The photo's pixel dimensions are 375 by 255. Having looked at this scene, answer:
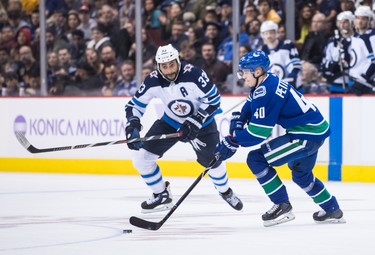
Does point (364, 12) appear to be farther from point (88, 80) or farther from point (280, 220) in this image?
point (280, 220)

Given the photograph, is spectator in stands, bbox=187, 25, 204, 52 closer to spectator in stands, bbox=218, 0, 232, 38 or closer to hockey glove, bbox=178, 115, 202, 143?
spectator in stands, bbox=218, 0, 232, 38

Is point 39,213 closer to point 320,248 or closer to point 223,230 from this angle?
point 223,230

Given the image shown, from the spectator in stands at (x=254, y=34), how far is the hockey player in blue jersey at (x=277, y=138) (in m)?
4.19

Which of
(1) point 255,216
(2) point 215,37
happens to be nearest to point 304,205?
(1) point 255,216

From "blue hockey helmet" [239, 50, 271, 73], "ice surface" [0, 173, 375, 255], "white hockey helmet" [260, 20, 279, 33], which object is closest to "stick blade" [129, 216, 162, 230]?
"ice surface" [0, 173, 375, 255]

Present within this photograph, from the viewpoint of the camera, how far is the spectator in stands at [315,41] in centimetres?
1030

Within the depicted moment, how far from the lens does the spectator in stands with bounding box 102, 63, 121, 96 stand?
1168cm

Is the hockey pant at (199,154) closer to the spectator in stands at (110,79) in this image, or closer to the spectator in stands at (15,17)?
the spectator in stands at (110,79)

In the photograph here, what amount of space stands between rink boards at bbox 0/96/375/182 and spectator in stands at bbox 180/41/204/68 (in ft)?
1.75

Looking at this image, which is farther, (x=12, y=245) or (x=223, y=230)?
(x=223, y=230)

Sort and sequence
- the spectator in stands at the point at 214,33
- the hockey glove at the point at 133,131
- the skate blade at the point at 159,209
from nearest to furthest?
the hockey glove at the point at 133,131, the skate blade at the point at 159,209, the spectator in stands at the point at 214,33

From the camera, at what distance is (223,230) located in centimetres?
637

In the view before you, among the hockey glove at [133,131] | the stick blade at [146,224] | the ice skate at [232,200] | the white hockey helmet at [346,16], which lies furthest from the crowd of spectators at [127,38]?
the stick blade at [146,224]

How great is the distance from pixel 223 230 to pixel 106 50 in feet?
18.8
